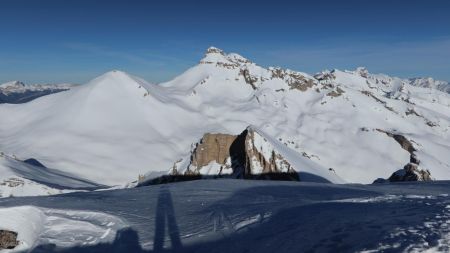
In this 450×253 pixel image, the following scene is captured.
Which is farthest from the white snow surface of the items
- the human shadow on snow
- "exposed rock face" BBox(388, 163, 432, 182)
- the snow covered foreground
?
"exposed rock face" BBox(388, 163, 432, 182)

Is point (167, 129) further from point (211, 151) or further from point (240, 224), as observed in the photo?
point (240, 224)

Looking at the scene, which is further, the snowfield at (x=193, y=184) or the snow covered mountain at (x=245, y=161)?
the snow covered mountain at (x=245, y=161)

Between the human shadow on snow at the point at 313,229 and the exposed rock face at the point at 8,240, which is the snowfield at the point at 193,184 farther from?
the exposed rock face at the point at 8,240

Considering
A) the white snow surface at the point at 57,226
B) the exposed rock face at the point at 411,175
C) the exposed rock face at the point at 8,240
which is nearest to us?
the exposed rock face at the point at 8,240

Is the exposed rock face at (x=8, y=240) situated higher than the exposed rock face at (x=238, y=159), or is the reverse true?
the exposed rock face at (x=238, y=159)

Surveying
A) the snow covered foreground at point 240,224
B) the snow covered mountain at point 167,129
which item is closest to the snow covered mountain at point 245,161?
the snow covered foreground at point 240,224

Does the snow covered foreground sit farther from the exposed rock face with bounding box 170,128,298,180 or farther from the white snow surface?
the exposed rock face with bounding box 170,128,298,180

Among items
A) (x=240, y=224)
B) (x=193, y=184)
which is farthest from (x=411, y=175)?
(x=240, y=224)
